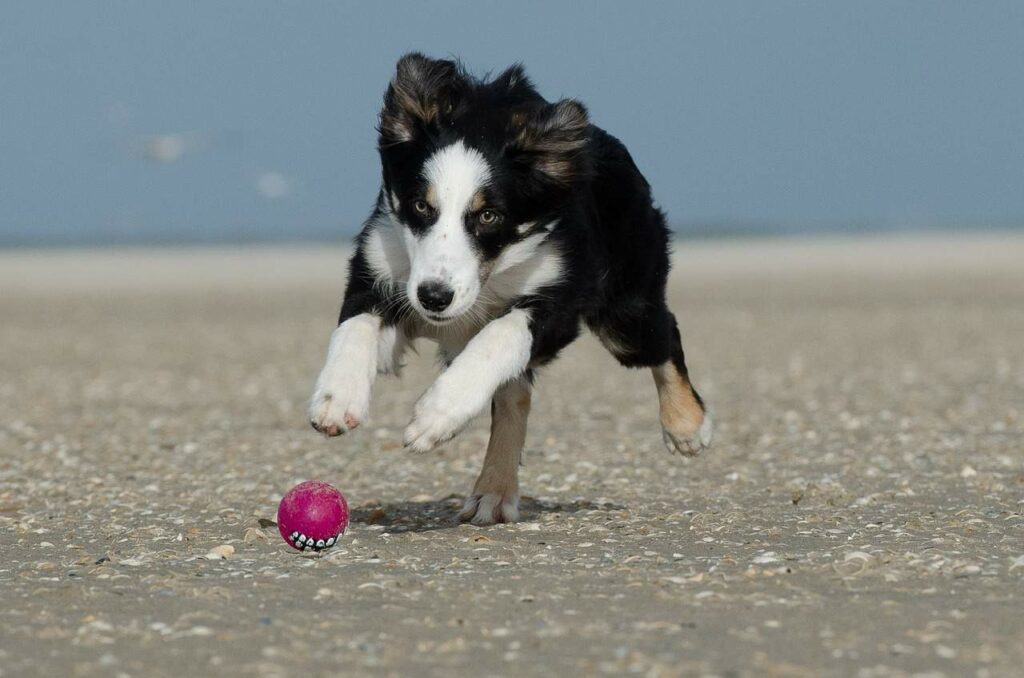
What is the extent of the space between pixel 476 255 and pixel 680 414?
6.28 feet

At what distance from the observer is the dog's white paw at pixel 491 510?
22.6ft

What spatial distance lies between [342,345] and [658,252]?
2.08m

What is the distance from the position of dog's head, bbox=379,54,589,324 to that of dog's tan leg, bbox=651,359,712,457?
1450mm

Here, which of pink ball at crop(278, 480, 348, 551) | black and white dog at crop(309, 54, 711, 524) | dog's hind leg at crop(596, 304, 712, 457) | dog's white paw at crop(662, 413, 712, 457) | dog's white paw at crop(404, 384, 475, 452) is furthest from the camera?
dog's white paw at crop(662, 413, 712, 457)

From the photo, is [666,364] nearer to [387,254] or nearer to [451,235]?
[387,254]

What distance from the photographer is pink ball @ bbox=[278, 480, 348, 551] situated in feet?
19.7

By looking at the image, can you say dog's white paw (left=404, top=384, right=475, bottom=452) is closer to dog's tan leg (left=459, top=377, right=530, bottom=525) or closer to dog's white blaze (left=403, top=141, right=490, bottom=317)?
dog's white blaze (left=403, top=141, right=490, bottom=317)

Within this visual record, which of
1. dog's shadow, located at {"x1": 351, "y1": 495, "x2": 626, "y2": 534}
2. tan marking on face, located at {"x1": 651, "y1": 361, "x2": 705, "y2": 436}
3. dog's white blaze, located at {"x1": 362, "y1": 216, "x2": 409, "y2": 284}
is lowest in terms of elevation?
dog's shadow, located at {"x1": 351, "y1": 495, "x2": 626, "y2": 534}

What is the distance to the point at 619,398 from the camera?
13.3 meters

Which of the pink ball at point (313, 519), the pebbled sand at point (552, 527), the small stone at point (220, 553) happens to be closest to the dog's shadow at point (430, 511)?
the pebbled sand at point (552, 527)

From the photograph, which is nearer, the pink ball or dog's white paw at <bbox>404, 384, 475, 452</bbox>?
dog's white paw at <bbox>404, 384, 475, 452</bbox>

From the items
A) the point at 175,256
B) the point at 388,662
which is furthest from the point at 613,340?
the point at 175,256

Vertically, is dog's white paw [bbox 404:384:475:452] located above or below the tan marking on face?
above

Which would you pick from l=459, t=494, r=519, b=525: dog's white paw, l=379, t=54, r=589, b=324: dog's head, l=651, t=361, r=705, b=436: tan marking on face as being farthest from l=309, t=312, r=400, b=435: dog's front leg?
l=651, t=361, r=705, b=436: tan marking on face
